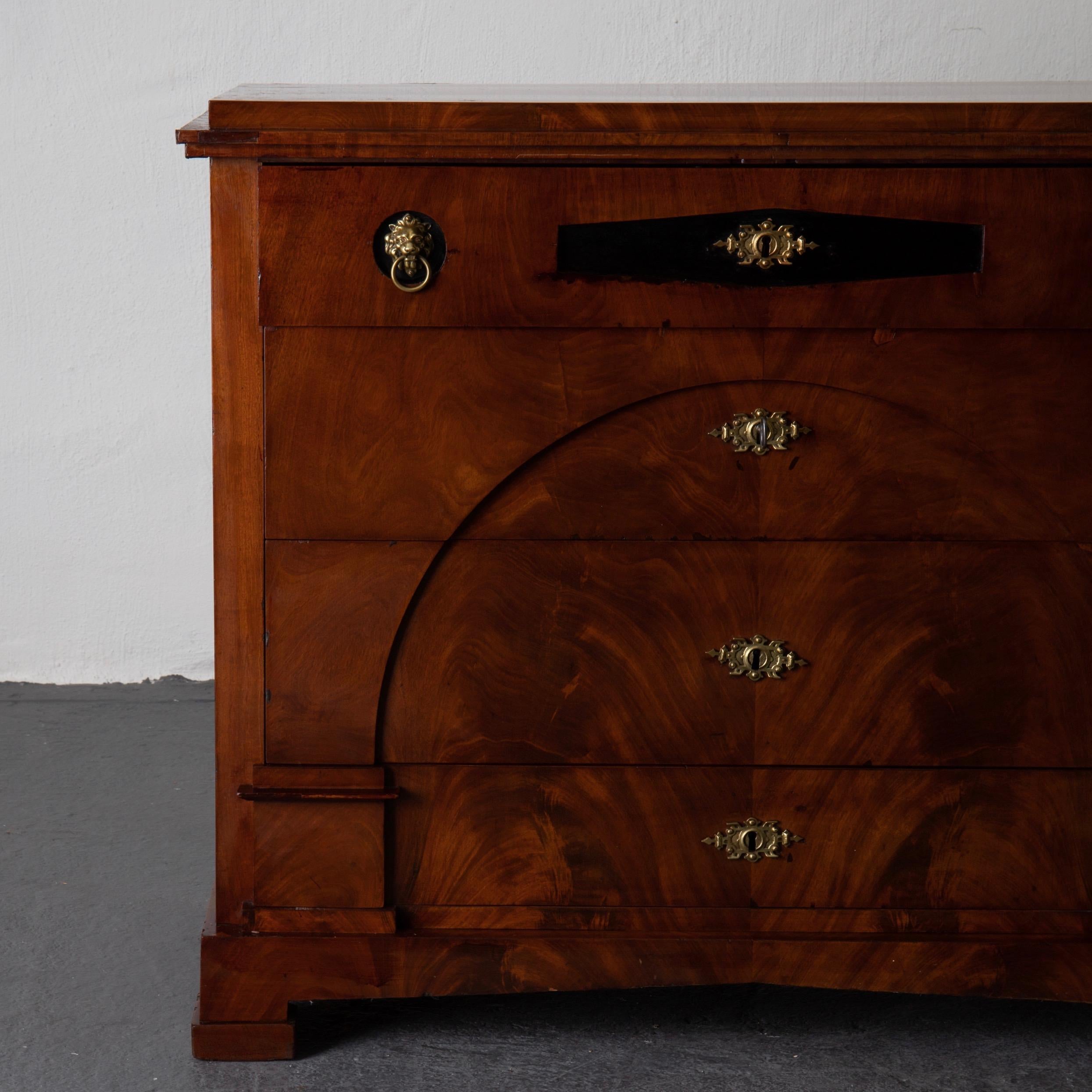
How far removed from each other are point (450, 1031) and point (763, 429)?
800 millimetres

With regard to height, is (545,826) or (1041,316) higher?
(1041,316)

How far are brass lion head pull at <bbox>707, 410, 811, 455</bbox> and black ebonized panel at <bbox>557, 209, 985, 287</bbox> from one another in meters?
0.14

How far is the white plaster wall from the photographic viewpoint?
2463mm

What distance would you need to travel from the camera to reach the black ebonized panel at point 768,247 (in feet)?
4.46

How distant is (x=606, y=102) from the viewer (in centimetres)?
135

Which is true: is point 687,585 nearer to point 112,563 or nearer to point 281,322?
point 281,322

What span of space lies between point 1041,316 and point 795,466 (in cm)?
29

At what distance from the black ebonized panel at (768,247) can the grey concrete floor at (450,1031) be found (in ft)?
2.89

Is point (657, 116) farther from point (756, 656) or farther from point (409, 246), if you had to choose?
point (756, 656)

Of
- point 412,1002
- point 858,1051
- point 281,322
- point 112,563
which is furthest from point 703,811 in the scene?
point 112,563

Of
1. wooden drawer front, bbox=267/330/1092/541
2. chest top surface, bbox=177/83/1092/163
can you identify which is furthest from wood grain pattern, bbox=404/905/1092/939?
chest top surface, bbox=177/83/1092/163

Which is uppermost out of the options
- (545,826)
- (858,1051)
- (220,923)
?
(545,826)

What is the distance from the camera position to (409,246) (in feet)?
4.42

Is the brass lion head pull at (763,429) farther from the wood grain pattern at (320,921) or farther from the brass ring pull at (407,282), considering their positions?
the wood grain pattern at (320,921)
